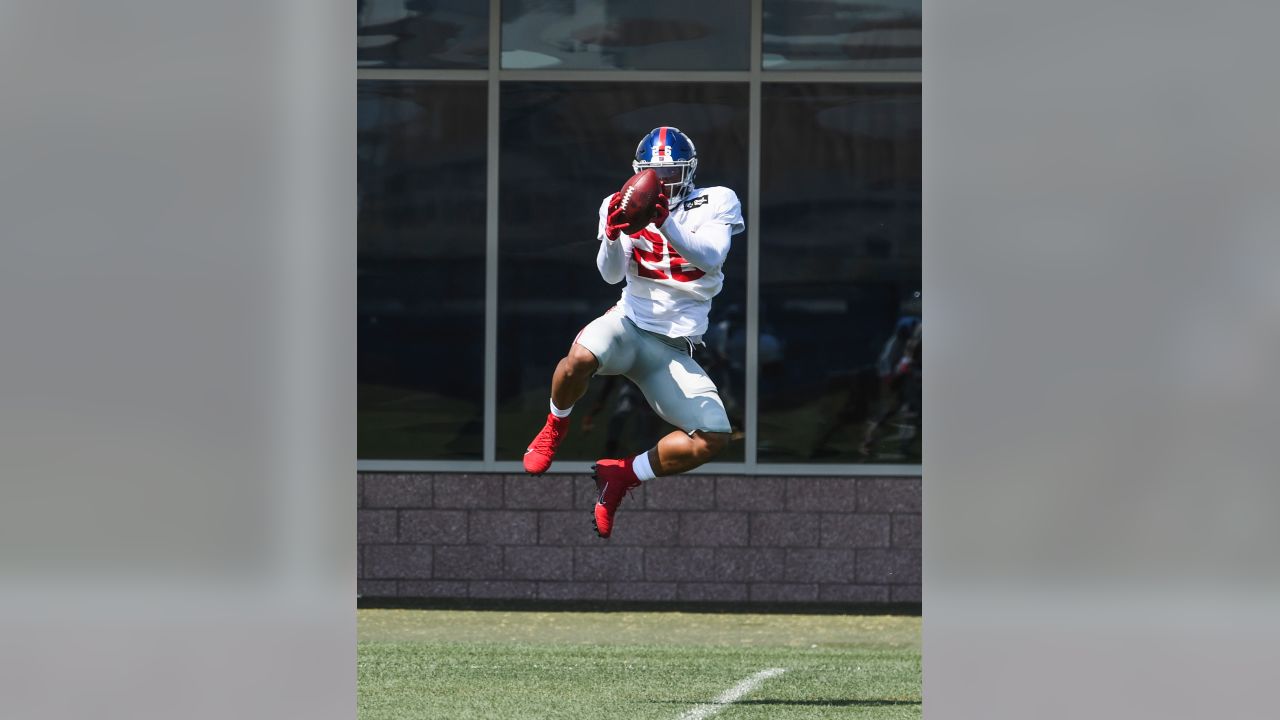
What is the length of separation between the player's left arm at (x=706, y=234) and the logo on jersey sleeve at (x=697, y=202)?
42mm

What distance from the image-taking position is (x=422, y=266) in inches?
418

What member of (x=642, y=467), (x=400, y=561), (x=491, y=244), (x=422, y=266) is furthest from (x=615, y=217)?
(x=400, y=561)

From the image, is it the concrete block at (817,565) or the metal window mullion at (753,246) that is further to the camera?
the concrete block at (817,565)

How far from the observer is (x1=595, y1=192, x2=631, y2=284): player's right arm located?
17.1 feet

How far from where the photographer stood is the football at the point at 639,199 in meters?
5.10

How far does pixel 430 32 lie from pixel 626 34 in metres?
1.08

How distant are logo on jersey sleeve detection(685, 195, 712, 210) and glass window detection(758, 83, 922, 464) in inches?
199

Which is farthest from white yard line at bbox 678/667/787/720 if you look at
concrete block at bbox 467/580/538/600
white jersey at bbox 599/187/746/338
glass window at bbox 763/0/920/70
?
glass window at bbox 763/0/920/70

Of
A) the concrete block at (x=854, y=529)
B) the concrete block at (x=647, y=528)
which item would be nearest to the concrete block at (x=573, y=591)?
the concrete block at (x=647, y=528)

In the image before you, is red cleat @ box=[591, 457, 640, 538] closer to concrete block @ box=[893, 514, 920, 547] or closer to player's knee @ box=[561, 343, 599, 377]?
player's knee @ box=[561, 343, 599, 377]
